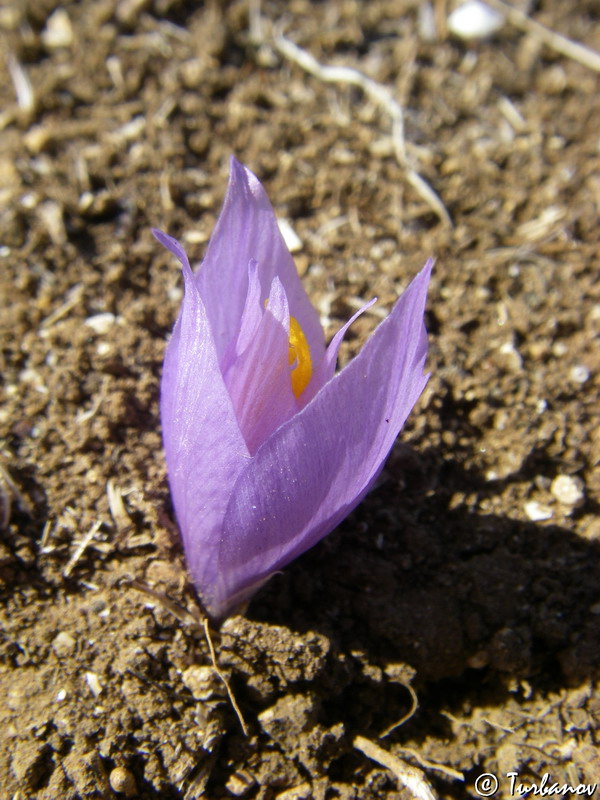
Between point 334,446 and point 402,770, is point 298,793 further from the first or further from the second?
point 334,446

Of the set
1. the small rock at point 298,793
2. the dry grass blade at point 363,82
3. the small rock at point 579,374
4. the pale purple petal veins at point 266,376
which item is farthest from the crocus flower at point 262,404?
the dry grass blade at point 363,82

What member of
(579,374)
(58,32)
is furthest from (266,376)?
(58,32)

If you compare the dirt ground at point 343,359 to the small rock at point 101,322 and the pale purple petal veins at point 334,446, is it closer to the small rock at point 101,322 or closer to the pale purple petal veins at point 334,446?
the small rock at point 101,322

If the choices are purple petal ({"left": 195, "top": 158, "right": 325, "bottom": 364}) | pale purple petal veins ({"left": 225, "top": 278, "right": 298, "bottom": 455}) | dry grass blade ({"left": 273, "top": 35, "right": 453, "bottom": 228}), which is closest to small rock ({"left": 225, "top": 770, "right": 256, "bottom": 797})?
pale purple petal veins ({"left": 225, "top": 278, "right": 298, "bottom": 455})

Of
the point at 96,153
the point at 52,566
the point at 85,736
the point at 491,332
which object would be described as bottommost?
the point at 85,736

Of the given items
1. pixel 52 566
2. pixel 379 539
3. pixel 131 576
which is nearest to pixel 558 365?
pixel 379 539

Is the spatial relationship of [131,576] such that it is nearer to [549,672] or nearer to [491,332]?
[549,672]
